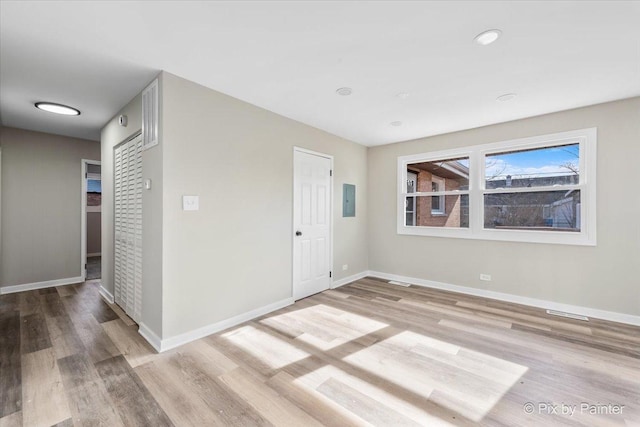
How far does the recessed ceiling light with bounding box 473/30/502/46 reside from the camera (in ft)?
6.36

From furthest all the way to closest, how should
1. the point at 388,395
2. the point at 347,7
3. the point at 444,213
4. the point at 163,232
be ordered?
the point at 444,213, the point at 163,232, the point at 388,395, the point at 347,7

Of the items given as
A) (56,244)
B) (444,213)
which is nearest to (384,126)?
(444,213)

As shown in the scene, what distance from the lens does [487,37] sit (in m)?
1.99

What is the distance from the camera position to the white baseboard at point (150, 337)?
2.51 m

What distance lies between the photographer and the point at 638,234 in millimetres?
3062

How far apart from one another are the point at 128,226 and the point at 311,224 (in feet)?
7.63

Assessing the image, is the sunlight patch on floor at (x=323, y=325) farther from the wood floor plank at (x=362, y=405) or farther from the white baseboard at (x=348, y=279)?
the white baseboard at (x=348, y=279)

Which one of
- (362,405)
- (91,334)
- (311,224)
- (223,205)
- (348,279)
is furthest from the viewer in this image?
(348,279)

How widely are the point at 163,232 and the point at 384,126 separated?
3.20m

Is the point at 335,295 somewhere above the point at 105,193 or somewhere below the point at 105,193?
below

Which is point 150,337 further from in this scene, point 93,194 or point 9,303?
point 93,194

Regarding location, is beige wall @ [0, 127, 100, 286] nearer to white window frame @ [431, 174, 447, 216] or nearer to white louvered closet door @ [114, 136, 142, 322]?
white louvered closet door @ [114, 136, 142, 322]

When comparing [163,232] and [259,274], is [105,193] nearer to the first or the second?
[163,232]

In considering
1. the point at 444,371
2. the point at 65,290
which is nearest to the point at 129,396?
the point at 444,371
